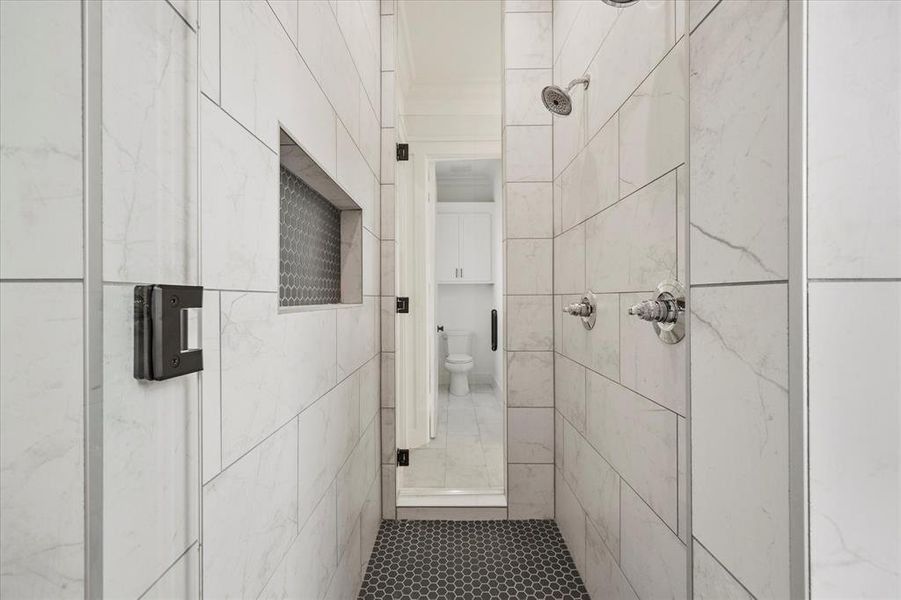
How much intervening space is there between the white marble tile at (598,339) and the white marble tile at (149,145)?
1.04 meters

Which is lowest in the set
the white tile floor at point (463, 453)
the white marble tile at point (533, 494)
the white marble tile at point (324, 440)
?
the white tile floor at point (463, 453)

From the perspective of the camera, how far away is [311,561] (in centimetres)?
96

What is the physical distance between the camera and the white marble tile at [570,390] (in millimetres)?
1507

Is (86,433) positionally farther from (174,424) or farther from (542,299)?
(542,299)

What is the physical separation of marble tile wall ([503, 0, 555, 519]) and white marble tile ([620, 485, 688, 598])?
2.60 feet

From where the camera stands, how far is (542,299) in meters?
1.91

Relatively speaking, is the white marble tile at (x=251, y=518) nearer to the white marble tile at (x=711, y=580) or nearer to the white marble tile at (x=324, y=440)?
the white marble tile at (x=324, y=440)

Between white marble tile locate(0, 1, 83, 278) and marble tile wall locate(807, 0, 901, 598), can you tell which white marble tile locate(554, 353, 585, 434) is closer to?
marble tile wall locate(807, 0, 901, 598)

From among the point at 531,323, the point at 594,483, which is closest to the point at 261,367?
the point at 594,483

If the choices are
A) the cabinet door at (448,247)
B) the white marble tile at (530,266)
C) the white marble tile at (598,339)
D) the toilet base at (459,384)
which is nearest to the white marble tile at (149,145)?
the white marble tile at (598,339)

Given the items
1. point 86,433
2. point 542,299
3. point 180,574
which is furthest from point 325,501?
point 542,299

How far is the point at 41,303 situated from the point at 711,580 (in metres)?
0.80

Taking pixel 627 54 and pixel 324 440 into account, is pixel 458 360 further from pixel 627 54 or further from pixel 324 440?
pixel 627 54

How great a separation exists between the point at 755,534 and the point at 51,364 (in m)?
0.71
